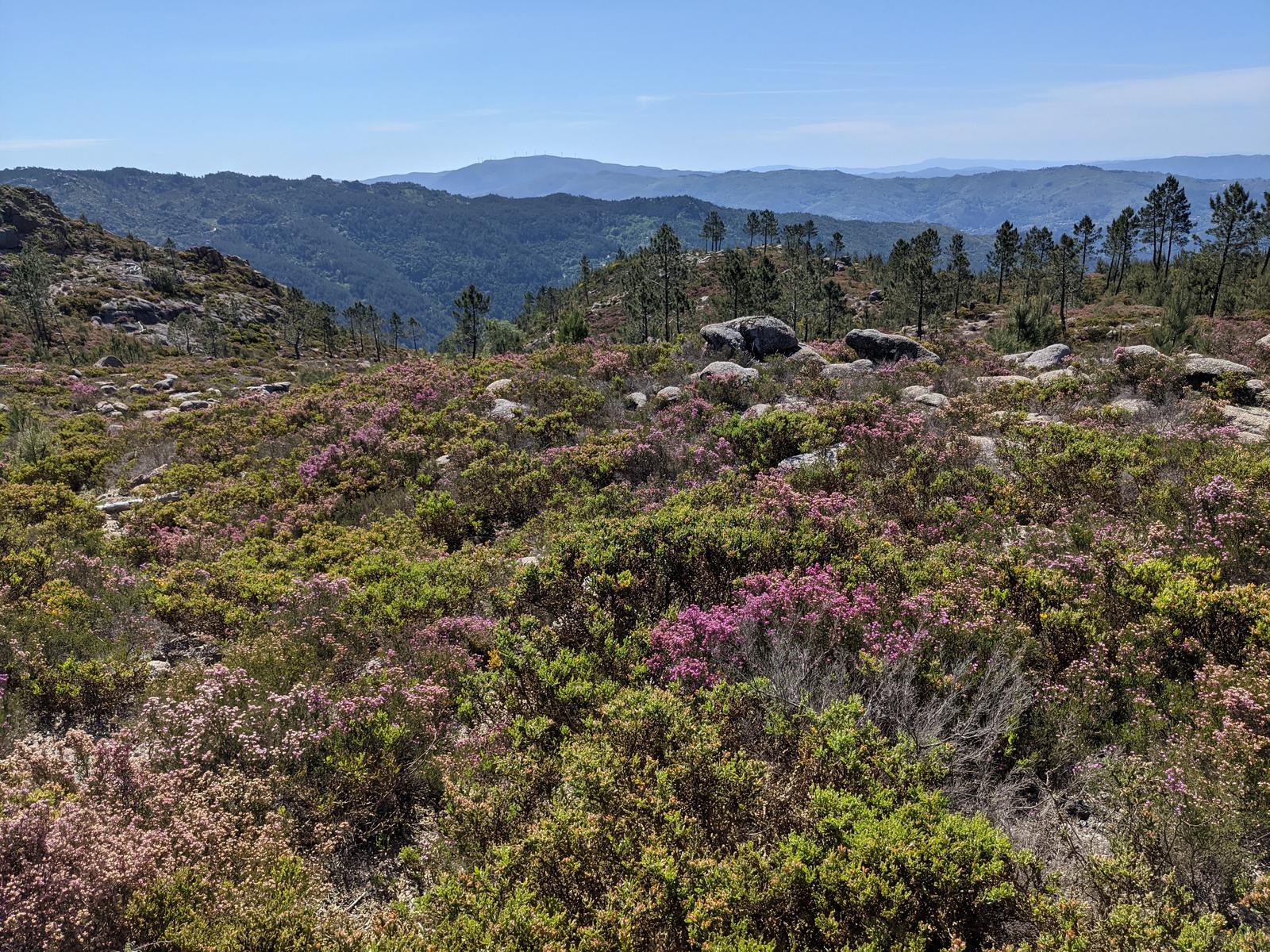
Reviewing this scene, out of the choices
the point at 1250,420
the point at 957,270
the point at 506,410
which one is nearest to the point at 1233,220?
the point at 957,270

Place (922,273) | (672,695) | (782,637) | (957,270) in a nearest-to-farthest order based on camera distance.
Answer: (672,695) < (782,637) < (922,273) < (957,270)

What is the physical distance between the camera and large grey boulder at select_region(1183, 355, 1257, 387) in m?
14.1

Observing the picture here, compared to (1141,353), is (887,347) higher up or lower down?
lower down

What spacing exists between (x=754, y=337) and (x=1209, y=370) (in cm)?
1234

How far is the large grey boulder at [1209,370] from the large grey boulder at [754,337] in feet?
36.0

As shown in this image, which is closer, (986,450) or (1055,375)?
(986,450)

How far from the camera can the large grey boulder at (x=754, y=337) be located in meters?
22.0

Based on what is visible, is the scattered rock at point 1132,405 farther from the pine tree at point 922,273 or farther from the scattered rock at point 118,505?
the pine tree at point 922,273

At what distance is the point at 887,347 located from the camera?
23031mm

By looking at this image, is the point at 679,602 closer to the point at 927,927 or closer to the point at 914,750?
the point at 914,750

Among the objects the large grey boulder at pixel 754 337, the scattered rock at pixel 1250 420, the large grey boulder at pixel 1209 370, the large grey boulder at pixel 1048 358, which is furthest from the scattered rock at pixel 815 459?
the large grey boulder at pixel 1048 358

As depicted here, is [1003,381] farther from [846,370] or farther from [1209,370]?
[846,370]

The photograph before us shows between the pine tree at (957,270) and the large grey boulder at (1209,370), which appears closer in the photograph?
the large grey boulder at (1209,370)

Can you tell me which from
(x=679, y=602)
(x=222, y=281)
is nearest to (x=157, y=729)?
(x=679, y=602)
